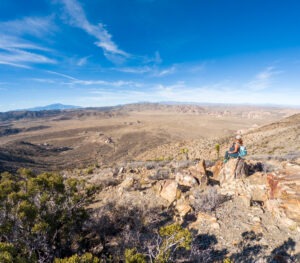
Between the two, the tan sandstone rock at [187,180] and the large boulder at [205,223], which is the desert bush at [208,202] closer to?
the large boulder at [205,223]

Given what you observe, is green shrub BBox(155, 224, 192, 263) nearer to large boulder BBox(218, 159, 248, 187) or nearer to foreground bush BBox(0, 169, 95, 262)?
foreground bush BBox(0, 169, 95, 262)

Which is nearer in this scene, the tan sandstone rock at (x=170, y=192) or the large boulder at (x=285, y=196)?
the large boulder at (x=285, y=196)

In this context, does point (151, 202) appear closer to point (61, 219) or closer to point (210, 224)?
point (210, 224)

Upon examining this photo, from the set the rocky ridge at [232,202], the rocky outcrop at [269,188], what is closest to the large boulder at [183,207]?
the rocky ridge at [232,202]

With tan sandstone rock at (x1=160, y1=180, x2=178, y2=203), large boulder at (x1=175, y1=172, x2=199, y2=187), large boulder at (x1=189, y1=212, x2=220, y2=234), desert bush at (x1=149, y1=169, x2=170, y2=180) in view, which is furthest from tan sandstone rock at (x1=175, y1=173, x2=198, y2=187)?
large boulder at (x1=189, y1=212, x2=220, y2=234)

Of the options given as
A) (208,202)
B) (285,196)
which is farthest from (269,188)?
(208,202)

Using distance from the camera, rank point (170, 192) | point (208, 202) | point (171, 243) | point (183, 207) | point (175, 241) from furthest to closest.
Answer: point (170, 192) < point (183, 207) < point (208, 202) < point (175, 241) < point (171, 243)

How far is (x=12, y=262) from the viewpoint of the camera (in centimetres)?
276

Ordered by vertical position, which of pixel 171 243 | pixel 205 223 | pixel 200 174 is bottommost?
pixel 205 223

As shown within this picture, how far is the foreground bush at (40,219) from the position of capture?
3.71 metres

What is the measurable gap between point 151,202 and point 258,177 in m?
4.15

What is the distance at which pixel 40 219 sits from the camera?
4.32 metres

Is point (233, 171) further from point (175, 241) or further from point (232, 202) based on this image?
point (175, 241)

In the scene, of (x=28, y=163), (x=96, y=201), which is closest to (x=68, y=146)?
(x=28, y=163)
